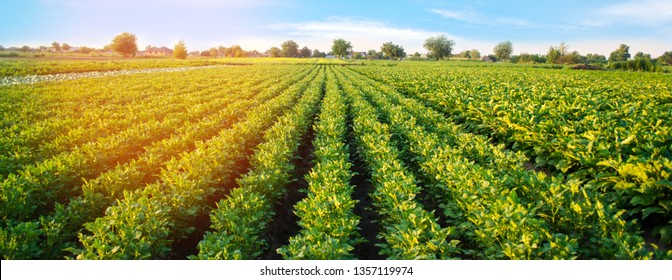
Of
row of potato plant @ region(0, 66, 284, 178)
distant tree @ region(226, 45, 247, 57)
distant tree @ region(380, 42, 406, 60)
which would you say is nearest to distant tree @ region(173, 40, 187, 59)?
distant tree @ region(226, 45, 247, 57)

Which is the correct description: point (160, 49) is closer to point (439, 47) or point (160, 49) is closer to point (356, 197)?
point (439, 47)

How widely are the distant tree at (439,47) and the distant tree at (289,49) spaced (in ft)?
169

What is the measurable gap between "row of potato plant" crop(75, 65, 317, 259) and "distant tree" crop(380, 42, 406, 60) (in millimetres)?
131611

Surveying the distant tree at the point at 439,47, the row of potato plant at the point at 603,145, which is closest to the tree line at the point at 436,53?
the distant tree at the point at 439,47

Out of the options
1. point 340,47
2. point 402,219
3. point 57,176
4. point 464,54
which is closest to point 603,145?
point 402,219

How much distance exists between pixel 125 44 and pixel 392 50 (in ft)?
283

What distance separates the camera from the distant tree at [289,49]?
14350cm

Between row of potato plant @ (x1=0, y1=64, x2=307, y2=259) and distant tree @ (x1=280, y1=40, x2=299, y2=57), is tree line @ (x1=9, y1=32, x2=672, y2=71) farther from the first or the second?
row of potato plant @ (x1=0, y1=64, x2=307, y2=259)

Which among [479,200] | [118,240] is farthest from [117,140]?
[479,200]

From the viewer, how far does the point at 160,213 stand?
4.89 metres

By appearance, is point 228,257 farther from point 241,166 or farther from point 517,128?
point 517,128

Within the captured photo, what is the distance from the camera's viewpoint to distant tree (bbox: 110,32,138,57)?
97.6 metres

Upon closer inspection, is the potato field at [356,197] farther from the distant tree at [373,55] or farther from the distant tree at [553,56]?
the distant tree at [373,55]

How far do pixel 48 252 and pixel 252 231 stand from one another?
103 inches
